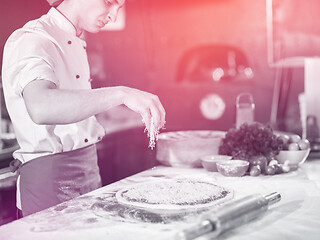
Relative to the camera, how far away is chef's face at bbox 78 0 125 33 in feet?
6.28

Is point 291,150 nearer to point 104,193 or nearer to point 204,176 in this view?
point 204,176

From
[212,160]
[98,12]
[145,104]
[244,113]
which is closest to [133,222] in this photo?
[145,104]

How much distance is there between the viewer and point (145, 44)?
21.5ft

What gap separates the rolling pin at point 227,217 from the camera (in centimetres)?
104

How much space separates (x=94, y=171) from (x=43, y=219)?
75 centimetres

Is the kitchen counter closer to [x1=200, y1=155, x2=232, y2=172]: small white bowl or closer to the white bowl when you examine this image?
[x1=200, y1=155, x2=232, y2=172]: small white bowl

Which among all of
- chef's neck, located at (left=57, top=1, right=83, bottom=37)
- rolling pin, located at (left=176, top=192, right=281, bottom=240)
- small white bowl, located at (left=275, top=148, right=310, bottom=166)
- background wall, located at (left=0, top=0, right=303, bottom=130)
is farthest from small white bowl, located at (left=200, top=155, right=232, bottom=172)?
background wall, located at (left=0, top=0, right=303, bottom=130)

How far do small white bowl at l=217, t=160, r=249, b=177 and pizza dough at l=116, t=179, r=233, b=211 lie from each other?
0.30m

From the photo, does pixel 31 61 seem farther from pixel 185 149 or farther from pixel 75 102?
pixel 185 149

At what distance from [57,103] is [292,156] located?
1.13 metres

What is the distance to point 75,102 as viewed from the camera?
150 centimetres

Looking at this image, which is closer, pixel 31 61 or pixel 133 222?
pixel 133 222

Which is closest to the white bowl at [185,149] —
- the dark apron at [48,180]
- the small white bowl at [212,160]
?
the small white bowl at [212,160]

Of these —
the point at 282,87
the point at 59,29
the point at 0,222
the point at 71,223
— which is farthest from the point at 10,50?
the point at 282,87
